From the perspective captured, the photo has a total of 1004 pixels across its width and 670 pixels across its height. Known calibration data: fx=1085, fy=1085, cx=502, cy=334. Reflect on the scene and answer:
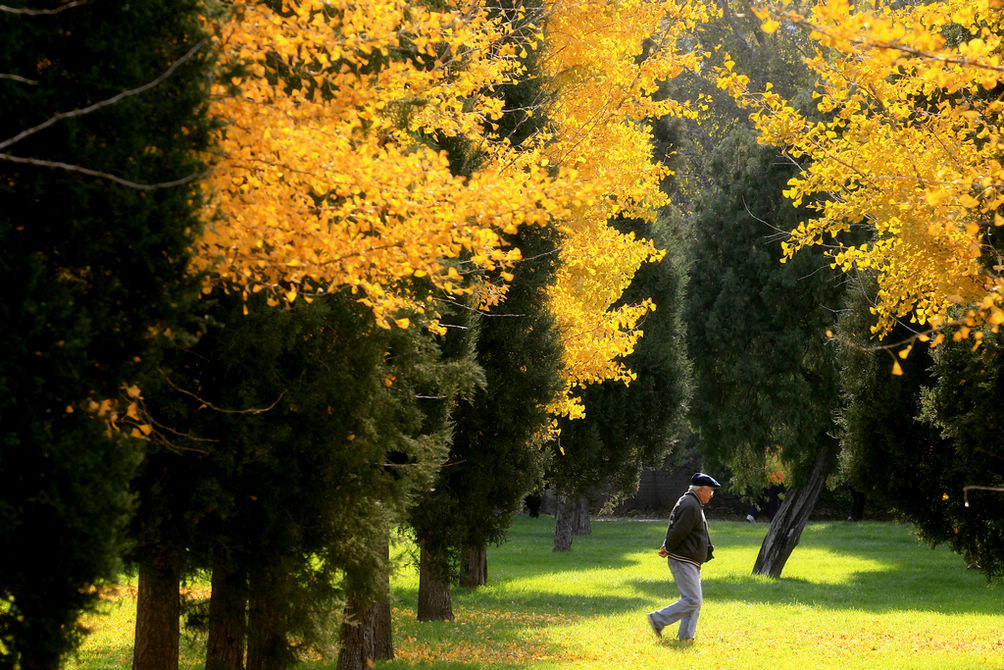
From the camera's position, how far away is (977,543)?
40.5 ft

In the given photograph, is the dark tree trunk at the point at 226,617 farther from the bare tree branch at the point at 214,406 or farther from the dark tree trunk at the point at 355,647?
the dark tree trunk at the point at 355,647

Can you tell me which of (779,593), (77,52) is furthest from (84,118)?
(779,593)

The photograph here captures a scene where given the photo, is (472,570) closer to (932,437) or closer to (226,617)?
(932,437)

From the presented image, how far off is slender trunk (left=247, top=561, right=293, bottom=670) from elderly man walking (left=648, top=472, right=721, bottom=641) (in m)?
5.18

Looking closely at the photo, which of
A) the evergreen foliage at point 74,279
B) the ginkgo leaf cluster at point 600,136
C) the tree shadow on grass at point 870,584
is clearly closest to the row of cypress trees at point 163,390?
the evergreen foliage at point 74,279

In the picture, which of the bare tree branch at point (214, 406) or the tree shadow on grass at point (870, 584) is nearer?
the bare tree branch at point (214, 406)

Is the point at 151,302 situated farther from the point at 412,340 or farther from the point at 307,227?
the point at 412,340

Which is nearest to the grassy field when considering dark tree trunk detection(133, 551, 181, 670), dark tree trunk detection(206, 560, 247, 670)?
dark tree trunk detection(133, 551, 181, 670)

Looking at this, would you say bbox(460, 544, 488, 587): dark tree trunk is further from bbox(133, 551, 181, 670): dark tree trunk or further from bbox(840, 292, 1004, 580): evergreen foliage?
bbox(133, 551, 181, 670): dark tree trunk

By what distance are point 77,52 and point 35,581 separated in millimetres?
2480

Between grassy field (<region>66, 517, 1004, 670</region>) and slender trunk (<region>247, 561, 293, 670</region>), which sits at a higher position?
slender trunk (<region>247, 561, 293, 670</region>)

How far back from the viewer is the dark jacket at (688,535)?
11.7 metres

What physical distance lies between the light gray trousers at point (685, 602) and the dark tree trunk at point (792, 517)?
405 inches

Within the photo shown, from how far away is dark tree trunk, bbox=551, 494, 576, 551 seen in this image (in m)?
28.0
